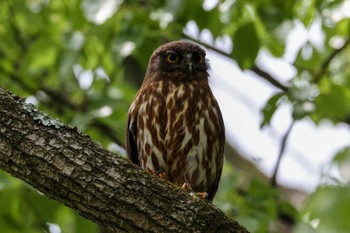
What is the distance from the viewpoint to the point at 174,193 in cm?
387

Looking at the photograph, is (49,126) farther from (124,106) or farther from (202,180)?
(124,106)

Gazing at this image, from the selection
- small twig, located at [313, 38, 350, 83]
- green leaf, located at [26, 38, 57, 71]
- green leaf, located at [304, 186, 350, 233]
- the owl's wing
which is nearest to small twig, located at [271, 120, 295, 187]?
small twig, located at [313, 38, 350, 83]

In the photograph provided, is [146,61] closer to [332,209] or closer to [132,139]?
[132,139]

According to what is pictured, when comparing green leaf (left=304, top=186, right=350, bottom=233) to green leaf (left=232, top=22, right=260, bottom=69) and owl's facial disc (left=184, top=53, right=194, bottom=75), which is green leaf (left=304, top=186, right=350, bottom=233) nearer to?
green leaf (left=232, top=22, right=260, bottom=69)

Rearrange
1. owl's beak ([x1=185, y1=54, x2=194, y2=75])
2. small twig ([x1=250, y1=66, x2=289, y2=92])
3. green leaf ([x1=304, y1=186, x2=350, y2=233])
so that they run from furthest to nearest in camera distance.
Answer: small twig ([x1=250, y1=66, x2=289, y2=92]) → owl's beak ([x1=185, y1=54, x2=194, y2=75]) → green leaf ([x1=304, y1=186, x2=350, y2=233])

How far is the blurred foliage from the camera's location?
6.12 m

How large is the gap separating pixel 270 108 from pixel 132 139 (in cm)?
123

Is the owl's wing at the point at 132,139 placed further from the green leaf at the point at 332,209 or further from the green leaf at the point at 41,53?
the green leaf at the point at 41,53

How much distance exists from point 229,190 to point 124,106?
116cm

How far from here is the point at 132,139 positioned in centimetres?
568

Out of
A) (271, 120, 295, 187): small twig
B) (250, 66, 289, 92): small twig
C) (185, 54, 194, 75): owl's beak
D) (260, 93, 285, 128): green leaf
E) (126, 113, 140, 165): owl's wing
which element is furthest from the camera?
(250, 66, 289, 92): small twig

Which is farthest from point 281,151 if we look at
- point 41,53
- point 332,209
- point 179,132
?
point 41,53

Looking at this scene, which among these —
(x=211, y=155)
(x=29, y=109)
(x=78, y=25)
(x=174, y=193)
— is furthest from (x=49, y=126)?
(x=78, y=25)

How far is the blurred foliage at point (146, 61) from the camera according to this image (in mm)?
6125
